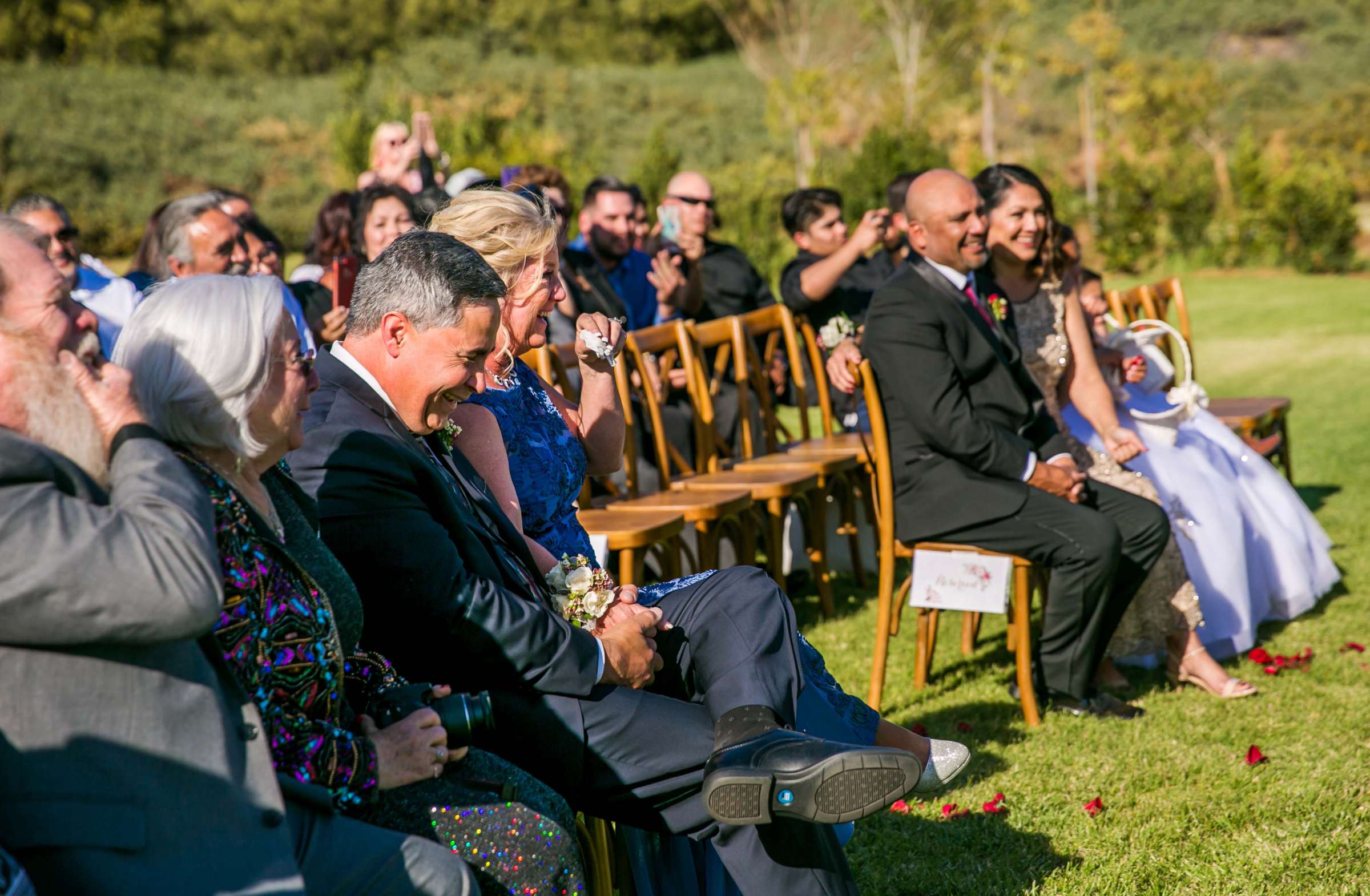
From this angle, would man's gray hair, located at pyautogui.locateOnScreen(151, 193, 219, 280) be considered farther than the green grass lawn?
Yes

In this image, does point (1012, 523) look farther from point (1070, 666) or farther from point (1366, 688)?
point (1366, 688)

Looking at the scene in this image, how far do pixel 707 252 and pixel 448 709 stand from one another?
594 centimetres

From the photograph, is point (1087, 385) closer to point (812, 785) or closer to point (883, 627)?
point (883, 627)

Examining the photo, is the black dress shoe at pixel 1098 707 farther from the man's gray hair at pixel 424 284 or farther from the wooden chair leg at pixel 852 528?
the man's gray hair at pixel 424 284

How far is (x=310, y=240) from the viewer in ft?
24.7

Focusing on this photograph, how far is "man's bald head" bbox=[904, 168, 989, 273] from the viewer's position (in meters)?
4.64

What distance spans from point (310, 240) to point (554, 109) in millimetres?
33591

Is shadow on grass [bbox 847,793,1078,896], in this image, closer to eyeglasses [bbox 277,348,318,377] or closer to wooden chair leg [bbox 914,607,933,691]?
wooden chair leg [bbox 914,607,933,691]

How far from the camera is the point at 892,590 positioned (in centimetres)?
467

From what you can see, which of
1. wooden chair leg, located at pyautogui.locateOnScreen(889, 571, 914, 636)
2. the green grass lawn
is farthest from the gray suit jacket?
wooden chair leg, located at pyautogui.locateOnScreen(889, 571, 914, 636)

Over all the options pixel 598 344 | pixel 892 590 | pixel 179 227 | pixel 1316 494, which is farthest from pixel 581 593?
pixel 1316 494

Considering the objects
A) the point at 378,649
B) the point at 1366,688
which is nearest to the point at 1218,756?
the point at 1366,688

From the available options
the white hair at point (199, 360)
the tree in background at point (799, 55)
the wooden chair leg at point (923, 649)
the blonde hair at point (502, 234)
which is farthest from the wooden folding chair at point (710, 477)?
the tree in background at point (799, 55)

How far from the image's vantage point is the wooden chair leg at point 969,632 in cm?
520
